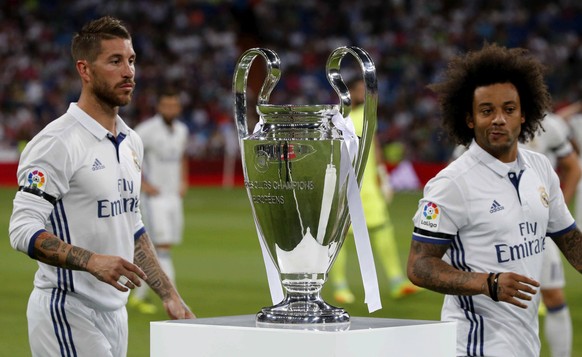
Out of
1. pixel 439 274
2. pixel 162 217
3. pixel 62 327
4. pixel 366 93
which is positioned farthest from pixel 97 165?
pixel 162 217

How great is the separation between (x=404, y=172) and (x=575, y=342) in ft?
64.0

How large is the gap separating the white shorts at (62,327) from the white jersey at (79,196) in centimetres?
3

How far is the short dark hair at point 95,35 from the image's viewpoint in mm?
4656

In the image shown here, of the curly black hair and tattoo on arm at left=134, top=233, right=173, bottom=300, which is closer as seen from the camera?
the curly black hair

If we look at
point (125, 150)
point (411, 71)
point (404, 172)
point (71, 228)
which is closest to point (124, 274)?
point (71, 228)

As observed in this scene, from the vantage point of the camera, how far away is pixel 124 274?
3924mm

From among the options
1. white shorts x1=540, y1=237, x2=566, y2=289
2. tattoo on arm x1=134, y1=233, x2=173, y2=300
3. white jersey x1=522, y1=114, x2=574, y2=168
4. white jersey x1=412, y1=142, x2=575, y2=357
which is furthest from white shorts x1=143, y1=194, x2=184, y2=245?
white jersey x1=412, y1=142, x2=575, y2=357

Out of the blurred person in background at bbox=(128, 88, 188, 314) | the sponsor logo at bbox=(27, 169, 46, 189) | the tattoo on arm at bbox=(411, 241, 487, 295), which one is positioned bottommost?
the tattoo on arm at bbox=(411, 241, 487, 295)

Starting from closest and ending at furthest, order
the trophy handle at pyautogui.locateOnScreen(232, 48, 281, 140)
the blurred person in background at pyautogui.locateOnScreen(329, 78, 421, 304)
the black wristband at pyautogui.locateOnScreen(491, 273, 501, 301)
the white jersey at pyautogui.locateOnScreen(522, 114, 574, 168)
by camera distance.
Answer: the trophy handle at pyautogui.locateOnScreen(232, 48, 281, 140), the black wristband at pyautogui.locateOnScreen(491, 273, 501, 301), the white jersey at pyautogui.locateOnScreen(522, 114, 574, 168), the blurred person in background at pyautogui.locateOnScreen(329, 78, 421, 304)

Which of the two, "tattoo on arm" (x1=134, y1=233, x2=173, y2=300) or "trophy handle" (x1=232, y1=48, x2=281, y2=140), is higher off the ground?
"trophy handle" (x1=232, y1=48, x2=281, y2=140)

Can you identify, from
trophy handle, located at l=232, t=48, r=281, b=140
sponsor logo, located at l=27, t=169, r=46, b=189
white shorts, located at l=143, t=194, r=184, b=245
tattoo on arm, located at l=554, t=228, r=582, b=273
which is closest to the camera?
trophy handle, located at l=232, t=48, r=281, b=140

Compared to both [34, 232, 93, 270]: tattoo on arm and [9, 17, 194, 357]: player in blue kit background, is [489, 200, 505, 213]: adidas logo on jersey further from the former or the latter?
[34, 232, 93, 270]: tattoo on arm

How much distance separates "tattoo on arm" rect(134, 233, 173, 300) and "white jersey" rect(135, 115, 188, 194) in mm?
6849

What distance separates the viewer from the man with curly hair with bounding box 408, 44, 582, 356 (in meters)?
4.50
